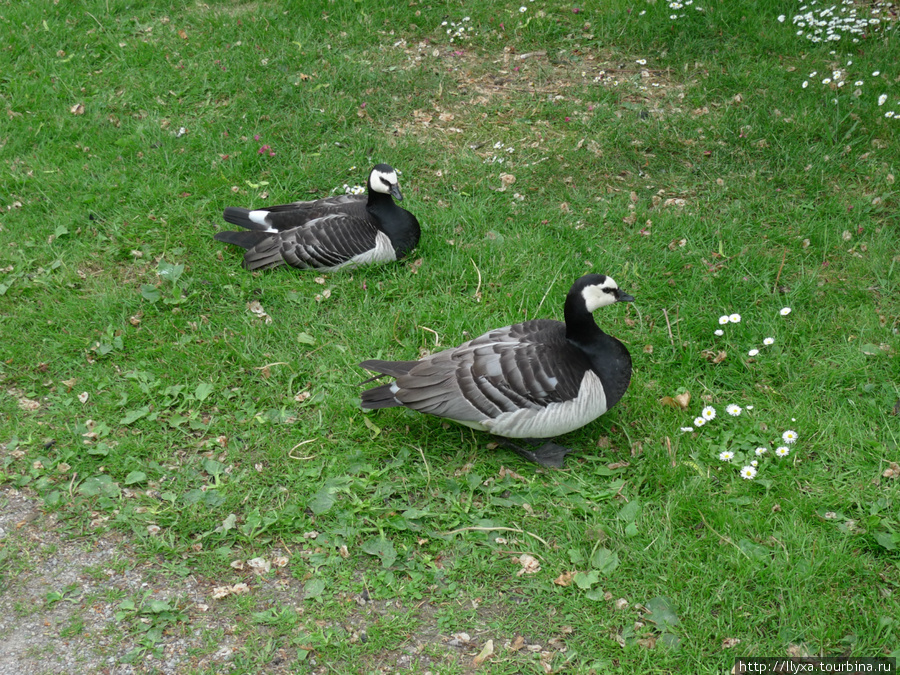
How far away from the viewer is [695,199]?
5.93 metres

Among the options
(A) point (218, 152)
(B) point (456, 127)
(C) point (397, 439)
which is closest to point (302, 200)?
(A) point (218, 152)

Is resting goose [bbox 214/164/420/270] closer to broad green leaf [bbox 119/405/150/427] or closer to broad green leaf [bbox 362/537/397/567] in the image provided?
broad green leaf [bbox 119/405/150/427]

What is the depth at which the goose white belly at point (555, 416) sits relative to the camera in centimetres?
393

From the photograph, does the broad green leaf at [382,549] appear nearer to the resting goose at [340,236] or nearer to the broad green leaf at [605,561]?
the broad green leaf at [605,561]

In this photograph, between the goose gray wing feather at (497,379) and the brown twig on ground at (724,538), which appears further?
the goose gray wing feather at (497,379)

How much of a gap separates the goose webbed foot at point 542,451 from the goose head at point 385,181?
7.15 feet

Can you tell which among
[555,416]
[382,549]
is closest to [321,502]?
[382,549]

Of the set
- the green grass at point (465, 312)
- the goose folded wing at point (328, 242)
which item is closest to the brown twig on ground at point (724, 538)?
the green grass at point (465, 312)

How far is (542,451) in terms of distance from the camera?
4.22 metres

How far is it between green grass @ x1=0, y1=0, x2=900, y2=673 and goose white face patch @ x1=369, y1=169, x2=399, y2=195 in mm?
548

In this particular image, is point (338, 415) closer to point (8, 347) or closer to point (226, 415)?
point (226, 415)

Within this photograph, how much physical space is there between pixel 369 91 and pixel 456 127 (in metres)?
1.07

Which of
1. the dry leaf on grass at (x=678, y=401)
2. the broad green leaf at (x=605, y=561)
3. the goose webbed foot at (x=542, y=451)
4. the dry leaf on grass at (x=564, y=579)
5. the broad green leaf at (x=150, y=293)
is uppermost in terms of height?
the dry leaf on grass at (x=678, y=401)

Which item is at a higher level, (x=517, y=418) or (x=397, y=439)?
(x=517, y=418)
